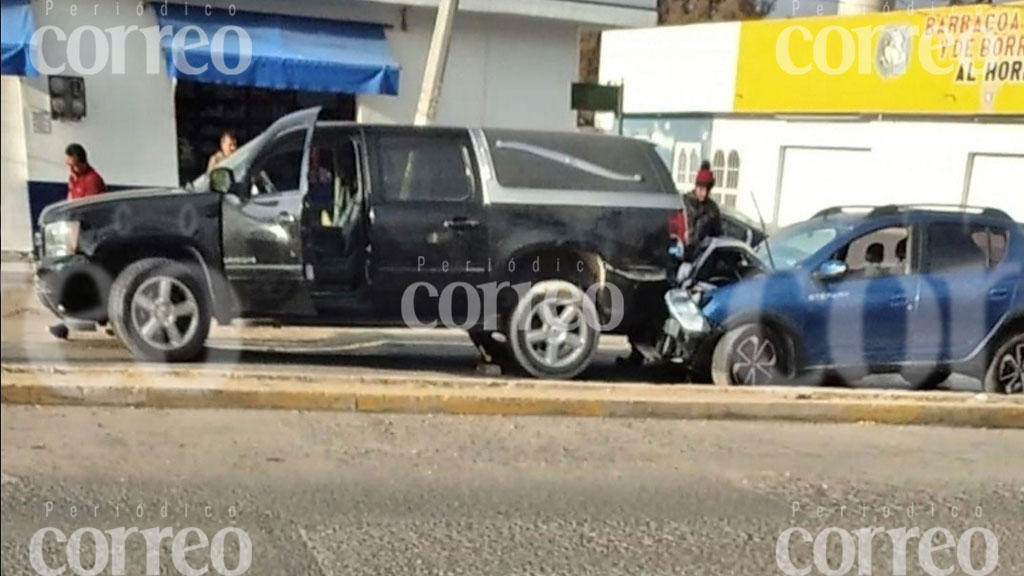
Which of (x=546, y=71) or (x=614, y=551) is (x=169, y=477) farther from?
(x=546, y=71)

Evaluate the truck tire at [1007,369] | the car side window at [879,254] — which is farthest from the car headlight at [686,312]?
the truck tire at [1007,369]

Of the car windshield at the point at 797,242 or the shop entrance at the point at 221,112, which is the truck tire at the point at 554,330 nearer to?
the car windshield at the point at 797,242

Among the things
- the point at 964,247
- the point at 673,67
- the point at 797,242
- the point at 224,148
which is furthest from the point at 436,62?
the point at 964,247

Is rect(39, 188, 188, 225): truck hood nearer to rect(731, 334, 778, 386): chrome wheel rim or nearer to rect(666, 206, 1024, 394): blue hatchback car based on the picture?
rect(666, 206, 1024, 394): blue hatchback car

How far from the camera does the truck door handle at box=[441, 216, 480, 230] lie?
7113 millimetres

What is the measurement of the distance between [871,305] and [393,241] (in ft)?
11.7

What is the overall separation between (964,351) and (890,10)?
2.76 m

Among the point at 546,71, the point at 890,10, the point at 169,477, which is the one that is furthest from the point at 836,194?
the point at 169,477

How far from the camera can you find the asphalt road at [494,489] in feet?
13.2

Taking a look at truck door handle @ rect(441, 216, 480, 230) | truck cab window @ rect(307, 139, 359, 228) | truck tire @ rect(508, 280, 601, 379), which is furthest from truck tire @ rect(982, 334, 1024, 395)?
truck cab window @ rect(307, 139, 359, 228)

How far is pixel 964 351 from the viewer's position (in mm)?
7383

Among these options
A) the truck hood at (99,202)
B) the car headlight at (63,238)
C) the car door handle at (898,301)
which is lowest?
the car door handle at (898,301)

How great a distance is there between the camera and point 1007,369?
295 inches

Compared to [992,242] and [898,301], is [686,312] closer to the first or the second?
[898,301]
